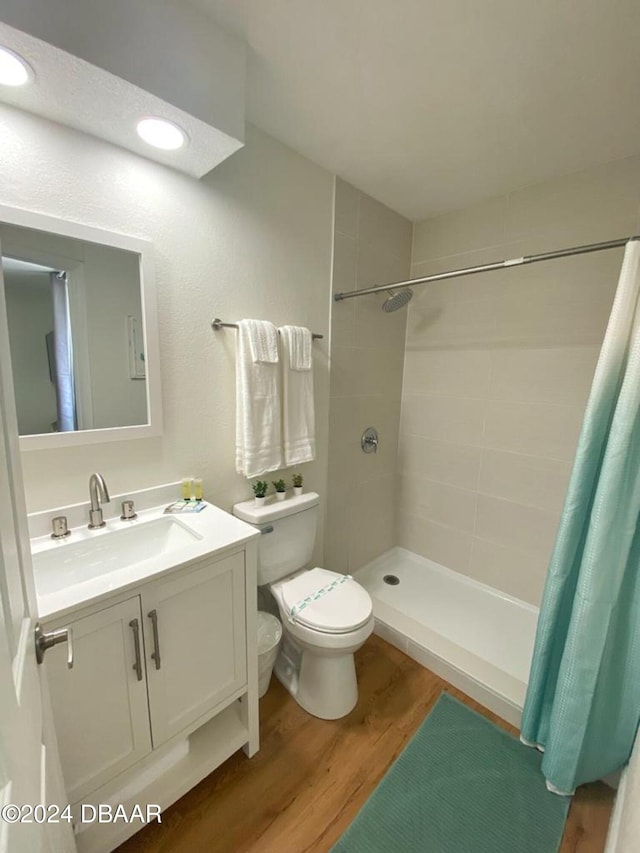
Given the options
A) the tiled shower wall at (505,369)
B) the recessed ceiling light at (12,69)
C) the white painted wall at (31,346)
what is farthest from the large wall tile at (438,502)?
the recessed ceiling light at (12,69)

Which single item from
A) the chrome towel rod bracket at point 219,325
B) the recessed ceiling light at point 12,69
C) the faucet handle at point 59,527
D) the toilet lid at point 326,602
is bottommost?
the toilet lid at point 326,602

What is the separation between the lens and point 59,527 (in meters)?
1.18

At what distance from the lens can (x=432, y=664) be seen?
1.76 m

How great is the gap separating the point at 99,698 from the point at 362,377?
180 centimetres

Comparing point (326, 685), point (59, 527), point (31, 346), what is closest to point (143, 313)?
point (31, 346)

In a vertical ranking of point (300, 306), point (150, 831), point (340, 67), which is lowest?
point (150, 831)

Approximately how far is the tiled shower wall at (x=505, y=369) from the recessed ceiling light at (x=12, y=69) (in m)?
1.99

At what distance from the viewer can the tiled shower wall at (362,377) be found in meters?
1.99

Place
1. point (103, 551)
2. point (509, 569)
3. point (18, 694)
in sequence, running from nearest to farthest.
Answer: point (18, 694) → point (103, 551) → point (509, 569)

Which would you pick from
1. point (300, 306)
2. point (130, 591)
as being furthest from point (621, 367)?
point (130, 591)

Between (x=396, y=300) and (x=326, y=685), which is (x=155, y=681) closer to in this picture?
(x=326, y=685)

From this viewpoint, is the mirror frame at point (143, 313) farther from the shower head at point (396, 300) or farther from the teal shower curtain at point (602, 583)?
the teal shower curtain at point (602, 583)

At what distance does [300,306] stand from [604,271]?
4.75 ft

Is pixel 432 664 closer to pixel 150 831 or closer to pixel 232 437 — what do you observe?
pixel 150 831
